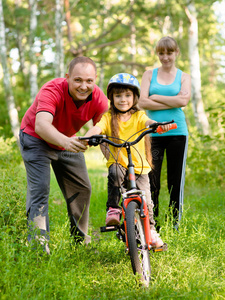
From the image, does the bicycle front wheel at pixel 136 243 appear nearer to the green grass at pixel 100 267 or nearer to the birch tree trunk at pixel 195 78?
the green grass at pixel 100 267

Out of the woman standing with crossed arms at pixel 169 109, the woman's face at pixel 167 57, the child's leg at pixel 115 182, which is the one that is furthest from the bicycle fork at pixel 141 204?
the woman's face at pixel 167 57

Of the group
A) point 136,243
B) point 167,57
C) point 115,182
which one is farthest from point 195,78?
point 136,243

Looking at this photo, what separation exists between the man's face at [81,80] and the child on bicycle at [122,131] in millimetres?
219

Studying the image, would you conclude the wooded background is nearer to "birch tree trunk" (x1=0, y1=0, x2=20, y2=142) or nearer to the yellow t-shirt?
"birch tree trunk" (x1=0, y1=0, x2=20, y2=142)

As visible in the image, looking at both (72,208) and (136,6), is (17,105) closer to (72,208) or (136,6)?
(136,6)

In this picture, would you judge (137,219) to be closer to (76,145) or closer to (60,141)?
(76,145)

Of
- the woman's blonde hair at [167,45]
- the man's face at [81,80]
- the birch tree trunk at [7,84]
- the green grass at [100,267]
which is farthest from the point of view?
the birch tree trunk at [7,84]

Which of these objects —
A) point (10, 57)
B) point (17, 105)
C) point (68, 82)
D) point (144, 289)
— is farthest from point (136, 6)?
point (144, 289)

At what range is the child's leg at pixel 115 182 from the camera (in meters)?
3.79

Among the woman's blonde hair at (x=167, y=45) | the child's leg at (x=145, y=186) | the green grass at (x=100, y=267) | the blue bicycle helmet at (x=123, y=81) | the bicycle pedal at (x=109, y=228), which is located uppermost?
the woman's blonde hair at (x=167, y=45)

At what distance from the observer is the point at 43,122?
11.7ft

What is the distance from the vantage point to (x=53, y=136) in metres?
3.46

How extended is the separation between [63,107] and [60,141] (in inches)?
28.1

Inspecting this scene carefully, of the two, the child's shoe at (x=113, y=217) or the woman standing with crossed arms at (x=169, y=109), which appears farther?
the woman standing with crossed arms at (x=169, y=109)
